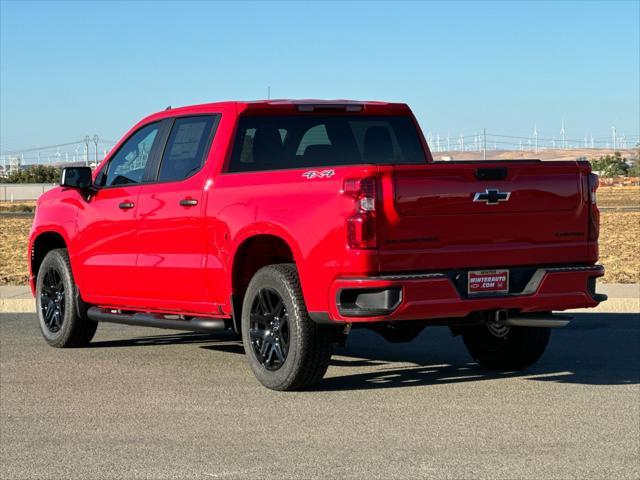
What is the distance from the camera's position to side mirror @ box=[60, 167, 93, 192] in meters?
11.1

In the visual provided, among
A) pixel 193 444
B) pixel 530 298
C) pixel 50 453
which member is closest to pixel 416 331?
pixel 530 298

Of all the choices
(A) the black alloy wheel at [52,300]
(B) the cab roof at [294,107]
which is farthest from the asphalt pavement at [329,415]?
(B) the cab roof at [294,107]

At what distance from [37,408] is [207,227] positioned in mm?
2047

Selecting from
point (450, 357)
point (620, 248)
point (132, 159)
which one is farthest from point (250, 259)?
point (620, 248)

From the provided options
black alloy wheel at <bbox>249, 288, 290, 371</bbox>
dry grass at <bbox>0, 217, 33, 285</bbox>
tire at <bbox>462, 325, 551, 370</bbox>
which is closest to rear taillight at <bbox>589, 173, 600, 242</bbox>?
tire at <bbox>462, 325, 551, 370</bbox>

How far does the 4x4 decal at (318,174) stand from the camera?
8476 millimetres

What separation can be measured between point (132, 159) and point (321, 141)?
182 centimetres

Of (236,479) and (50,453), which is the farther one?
(50,453)

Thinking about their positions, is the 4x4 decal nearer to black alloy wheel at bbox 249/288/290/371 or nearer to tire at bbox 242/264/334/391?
tire at bbox 242/264/334/391

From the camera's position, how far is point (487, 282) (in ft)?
28.7

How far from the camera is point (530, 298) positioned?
29.3 ft

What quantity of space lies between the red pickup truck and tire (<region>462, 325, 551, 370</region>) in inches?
0.5

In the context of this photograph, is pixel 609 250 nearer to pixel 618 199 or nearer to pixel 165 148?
pixel 165 148

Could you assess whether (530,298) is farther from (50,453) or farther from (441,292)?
(50,453)
